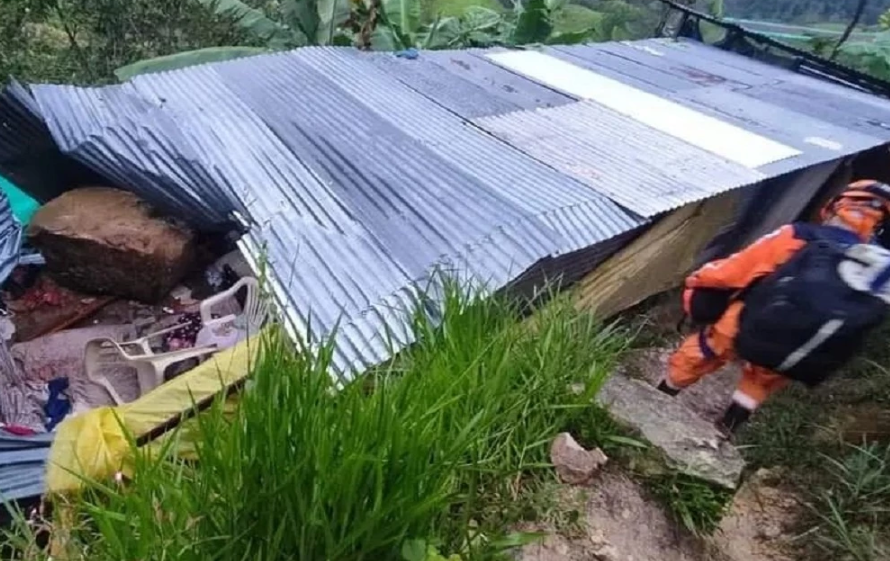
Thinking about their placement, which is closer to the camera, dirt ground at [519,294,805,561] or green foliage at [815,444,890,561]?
dirt ground at [519,294,805,561]

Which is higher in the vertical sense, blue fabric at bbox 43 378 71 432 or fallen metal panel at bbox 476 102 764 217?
fallen metal panel at bbox 476 102 764 217

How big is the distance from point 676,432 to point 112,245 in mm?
2609

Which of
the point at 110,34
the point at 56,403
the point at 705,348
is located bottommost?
the point at 56,403

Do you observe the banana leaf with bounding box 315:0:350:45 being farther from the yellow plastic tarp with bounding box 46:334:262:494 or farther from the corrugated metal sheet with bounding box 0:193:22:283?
the yellow plastic tarp with bounding box 46:334:262:494

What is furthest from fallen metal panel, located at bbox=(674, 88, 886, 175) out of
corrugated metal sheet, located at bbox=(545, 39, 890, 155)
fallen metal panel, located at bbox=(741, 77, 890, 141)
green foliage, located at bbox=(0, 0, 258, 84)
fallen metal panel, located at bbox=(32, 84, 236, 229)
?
green foliage, located at bbox=(0, 0, 258, 84)

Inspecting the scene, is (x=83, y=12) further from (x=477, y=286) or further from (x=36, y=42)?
(x=477, y=286)

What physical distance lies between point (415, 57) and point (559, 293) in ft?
8.35

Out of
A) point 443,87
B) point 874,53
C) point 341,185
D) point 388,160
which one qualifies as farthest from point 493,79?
point 874,53

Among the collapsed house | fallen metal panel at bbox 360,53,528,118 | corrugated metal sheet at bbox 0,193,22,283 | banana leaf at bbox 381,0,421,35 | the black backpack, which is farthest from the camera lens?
banana leaf at bbox 381,0,421,35

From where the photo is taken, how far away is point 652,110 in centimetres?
489

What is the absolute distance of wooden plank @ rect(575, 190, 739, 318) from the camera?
3.90 metres

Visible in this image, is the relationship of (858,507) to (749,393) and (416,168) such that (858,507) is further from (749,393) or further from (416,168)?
(416,168)

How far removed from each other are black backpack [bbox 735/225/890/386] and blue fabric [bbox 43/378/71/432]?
2887mm

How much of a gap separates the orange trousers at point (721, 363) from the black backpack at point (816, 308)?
11cm
